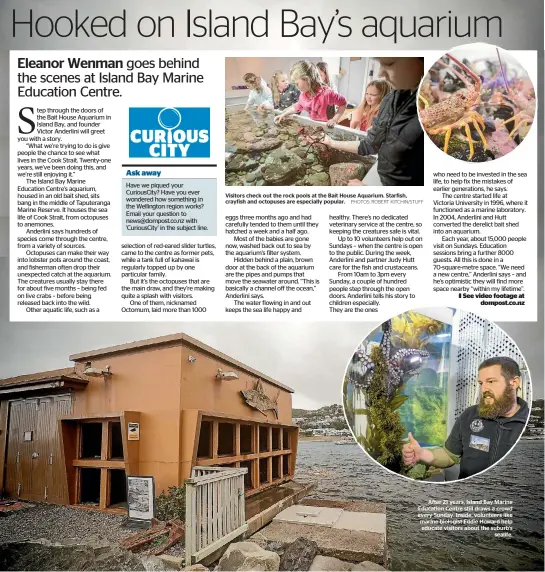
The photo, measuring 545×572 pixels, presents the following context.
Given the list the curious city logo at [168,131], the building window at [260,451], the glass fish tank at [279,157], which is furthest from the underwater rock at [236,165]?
the building window at [260,451]

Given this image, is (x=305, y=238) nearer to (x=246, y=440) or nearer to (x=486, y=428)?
(x=246, y=440)

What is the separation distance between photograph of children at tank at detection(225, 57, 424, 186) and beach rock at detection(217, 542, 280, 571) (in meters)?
1.96

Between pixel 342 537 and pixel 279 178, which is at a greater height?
pixel 279 178

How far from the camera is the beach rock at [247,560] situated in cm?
377

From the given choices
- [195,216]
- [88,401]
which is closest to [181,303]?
[195,216]

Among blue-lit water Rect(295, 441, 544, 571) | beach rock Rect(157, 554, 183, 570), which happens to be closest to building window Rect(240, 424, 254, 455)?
blue-lit water Rect(295, 441, 544, 571)

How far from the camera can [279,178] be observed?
4.02 meters

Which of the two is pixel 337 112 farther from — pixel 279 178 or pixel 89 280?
pixel 89 280

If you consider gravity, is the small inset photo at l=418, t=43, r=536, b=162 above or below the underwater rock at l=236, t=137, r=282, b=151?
above

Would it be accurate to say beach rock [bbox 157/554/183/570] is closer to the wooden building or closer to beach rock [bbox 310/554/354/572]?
the wooden building

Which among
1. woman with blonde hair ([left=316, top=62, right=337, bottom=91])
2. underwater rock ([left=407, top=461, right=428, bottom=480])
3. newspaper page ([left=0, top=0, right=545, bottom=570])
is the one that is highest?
woman with blonde hair ([left=316, top=62, right=337, bottom=91])

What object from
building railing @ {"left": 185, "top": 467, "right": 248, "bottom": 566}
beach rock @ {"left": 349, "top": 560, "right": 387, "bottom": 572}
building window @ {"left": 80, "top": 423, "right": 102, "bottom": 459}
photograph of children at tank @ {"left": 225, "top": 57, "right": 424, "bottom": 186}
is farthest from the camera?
photograph of children at tank @ {"left": 225, "top": 57, "right": 424, "bottom": 186}

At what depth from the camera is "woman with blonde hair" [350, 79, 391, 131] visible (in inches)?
158

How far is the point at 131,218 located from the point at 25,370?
40.1 inches
